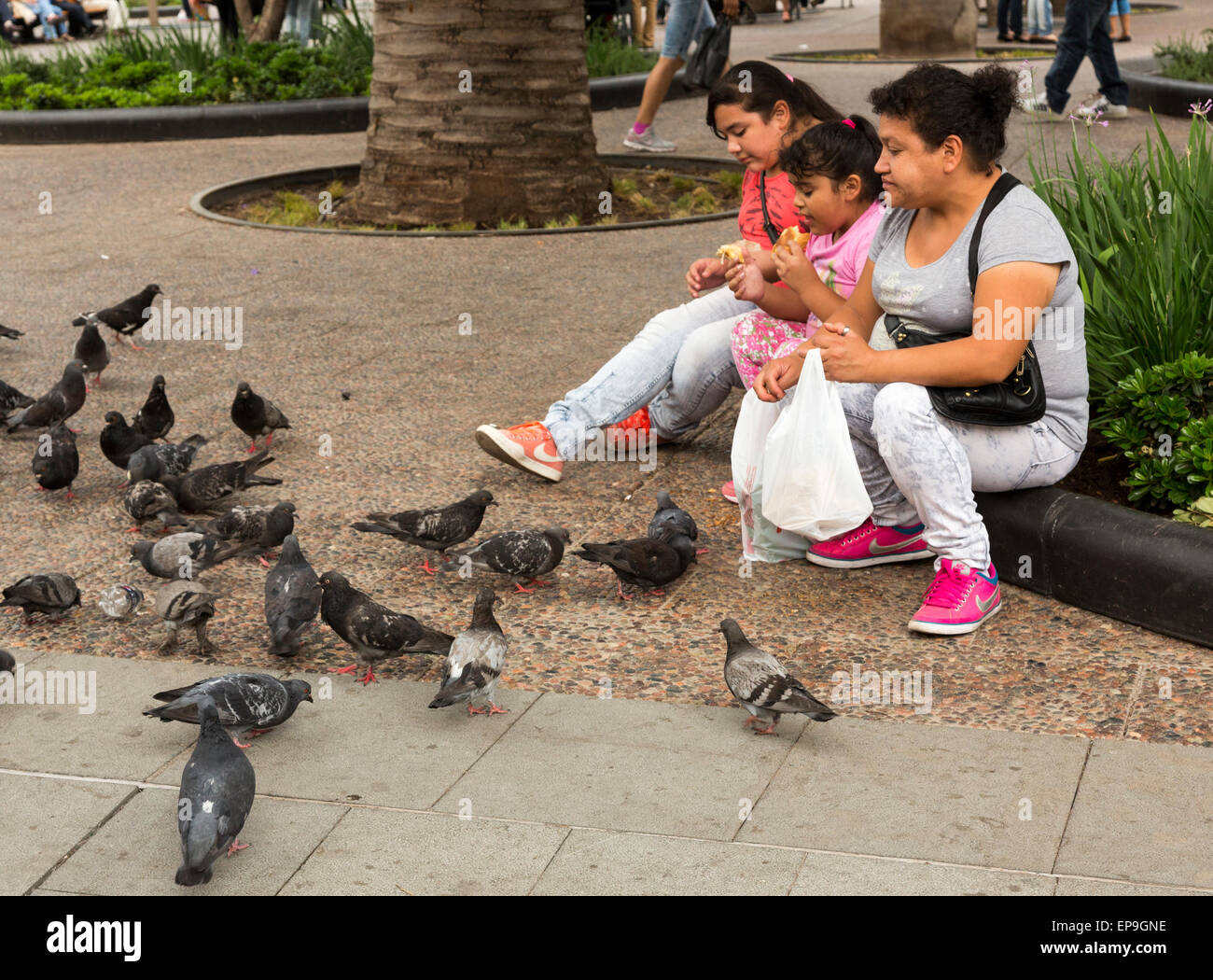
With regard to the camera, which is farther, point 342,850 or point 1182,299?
point 1182,299

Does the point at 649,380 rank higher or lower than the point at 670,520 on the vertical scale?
higher

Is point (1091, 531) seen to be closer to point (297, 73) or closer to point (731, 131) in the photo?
point (731, 131)

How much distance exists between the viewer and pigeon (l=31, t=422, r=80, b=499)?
5961 millimetres

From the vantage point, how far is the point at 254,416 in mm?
6402

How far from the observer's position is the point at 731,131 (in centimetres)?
546

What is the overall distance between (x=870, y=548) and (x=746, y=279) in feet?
3.58

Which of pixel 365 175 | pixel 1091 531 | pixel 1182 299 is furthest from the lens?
pixel 365 175

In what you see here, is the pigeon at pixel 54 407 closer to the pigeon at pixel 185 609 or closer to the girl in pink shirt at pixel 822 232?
the pigeon at pixel 185 609

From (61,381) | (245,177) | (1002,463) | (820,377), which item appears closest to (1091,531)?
(1002,463)

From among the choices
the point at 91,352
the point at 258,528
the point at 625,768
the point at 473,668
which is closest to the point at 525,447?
the point at 258,528

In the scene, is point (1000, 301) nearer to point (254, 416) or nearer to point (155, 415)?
point (254, 416)

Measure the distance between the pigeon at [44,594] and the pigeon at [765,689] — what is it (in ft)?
7.45

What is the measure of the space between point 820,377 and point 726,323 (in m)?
1.13

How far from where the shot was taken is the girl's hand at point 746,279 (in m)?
5.31
